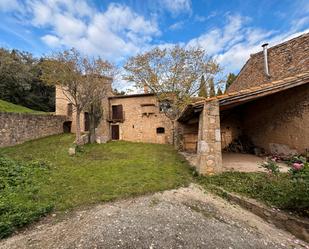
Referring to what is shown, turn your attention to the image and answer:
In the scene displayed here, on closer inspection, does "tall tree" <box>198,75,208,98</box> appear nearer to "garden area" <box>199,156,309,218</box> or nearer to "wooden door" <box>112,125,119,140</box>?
"wooden door" <box>112,125,119,140</box>

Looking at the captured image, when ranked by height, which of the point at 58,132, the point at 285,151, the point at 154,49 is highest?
the point at 154,49

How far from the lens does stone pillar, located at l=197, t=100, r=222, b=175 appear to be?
4.98 meters

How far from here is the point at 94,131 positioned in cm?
1507

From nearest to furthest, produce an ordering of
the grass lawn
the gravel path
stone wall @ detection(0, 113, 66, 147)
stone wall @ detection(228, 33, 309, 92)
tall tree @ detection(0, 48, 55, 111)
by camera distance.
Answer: the gravel path → the grass lawn → stone wall @ detection(228, 33, 309, 92) → stone wall @ detection(0, 113, 66, 147) → tall tree @ detection(0, 48, 55, 111)

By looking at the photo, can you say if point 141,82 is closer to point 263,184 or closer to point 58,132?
point 58,132

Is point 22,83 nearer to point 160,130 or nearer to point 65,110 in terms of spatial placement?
point 65,110

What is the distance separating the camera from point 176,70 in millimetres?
13445

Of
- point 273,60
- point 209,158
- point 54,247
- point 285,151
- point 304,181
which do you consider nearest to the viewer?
point 54,247

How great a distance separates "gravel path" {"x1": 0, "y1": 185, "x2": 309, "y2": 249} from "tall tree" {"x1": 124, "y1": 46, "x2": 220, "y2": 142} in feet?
34.5

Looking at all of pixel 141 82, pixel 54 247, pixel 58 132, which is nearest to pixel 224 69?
pixel 141 82

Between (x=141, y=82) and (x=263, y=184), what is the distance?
12.3 meters

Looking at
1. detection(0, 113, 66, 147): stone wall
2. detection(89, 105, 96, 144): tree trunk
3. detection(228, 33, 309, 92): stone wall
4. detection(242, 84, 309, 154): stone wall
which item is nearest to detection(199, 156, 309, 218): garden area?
detection(242, 84, 309, 154): stone wall

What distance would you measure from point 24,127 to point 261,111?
1549 centimetres

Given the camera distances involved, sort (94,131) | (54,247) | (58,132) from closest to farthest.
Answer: (54,247)
(94,131)
(58,132)
